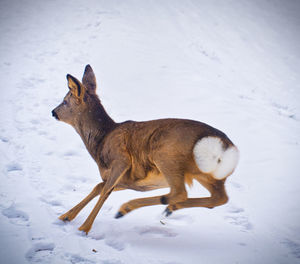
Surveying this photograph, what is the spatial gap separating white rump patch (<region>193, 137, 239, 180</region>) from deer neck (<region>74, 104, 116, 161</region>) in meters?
1.43

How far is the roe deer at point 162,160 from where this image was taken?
3090mm

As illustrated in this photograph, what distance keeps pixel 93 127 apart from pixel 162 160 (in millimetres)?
1257

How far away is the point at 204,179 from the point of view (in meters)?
3.31

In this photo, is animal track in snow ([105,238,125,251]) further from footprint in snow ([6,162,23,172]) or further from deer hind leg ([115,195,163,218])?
footprint in snow ([6,162,23,172])

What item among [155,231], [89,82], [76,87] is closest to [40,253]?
[155,231]

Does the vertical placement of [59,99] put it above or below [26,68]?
below

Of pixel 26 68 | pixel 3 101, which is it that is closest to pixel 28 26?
pixel 26 68

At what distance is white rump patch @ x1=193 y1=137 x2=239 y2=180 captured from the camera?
3037mm

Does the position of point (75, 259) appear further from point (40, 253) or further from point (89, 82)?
point (89, 82)

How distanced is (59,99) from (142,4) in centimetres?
883

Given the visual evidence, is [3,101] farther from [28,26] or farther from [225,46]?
[225,46]

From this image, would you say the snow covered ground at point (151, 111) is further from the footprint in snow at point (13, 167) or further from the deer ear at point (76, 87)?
the deer ear at point (76, 87)

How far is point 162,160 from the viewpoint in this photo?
329 centimetres

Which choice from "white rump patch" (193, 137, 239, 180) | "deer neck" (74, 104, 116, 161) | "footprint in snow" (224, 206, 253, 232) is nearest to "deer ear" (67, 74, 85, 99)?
"deer neck" (74, 104, 116, 161)
